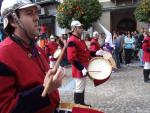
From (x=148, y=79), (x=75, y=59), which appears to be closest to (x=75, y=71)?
(x=75, y=59)

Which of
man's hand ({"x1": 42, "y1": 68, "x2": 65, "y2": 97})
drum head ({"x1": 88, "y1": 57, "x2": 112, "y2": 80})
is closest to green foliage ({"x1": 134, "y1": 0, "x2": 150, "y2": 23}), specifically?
drum head ({"x1": 88, "y1": 57, "x2": 112, "y2": 80})

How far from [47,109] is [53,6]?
92.0 feet

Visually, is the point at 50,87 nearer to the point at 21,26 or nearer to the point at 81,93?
the point at 21,26

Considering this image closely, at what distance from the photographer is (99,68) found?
7.66 metres

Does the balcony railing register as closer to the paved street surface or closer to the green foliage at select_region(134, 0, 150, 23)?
the green foliage at select_region(134, 0, 150, 23)

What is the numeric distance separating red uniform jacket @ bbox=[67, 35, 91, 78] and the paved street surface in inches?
36.3

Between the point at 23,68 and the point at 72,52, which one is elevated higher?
the point at 23,68

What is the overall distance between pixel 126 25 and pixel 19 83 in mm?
25185

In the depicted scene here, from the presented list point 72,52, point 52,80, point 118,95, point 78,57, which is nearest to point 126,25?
point 118,95

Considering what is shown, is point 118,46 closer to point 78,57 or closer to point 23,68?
point 78,57

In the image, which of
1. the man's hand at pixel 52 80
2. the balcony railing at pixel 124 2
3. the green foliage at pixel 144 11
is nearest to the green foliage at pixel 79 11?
the green foliage at pixel 144 11

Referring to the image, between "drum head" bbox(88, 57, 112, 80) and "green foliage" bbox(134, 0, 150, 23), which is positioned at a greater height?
"drum head" bbox(88, 57, 112, 80)

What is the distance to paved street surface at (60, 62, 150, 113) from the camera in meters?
7.90

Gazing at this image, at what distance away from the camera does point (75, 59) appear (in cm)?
761
